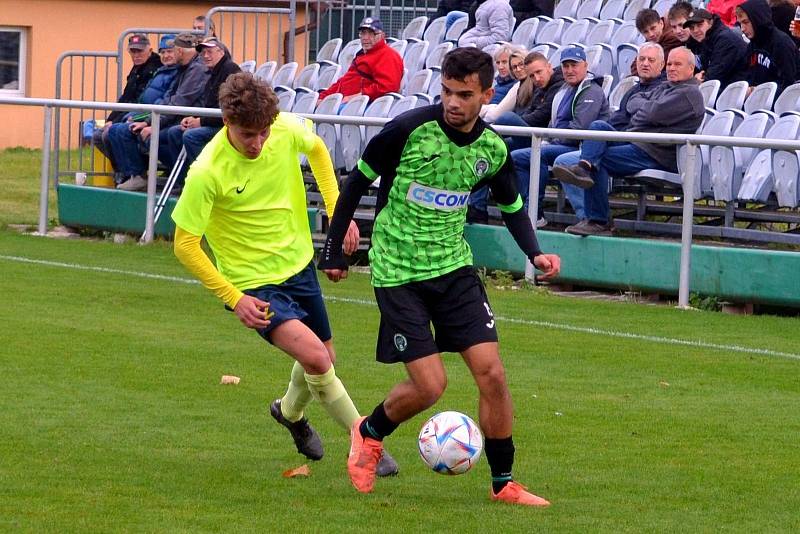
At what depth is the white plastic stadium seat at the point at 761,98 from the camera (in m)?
13.6

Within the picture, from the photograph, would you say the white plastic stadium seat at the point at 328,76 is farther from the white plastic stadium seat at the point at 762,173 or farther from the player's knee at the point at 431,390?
the player's knee at the point at 431,390

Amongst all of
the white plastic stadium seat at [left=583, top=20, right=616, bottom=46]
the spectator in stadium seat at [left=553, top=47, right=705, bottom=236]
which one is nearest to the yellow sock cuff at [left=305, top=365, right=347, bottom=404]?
the spectator in stadium seat at [left=553, top=47, right=705, bottom=236]

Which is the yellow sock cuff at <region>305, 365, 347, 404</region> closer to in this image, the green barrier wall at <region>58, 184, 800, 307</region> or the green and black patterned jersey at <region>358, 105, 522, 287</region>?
the green and black patterned jersey at <region>358, 105, 522, 287</region>

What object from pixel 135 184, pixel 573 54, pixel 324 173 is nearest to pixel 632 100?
pixel 573 54

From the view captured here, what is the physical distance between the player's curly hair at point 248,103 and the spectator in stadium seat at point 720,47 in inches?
346

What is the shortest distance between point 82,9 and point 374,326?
19632mm

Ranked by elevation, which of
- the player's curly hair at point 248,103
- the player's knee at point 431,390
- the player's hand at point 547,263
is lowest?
the player's knee at point 431,390

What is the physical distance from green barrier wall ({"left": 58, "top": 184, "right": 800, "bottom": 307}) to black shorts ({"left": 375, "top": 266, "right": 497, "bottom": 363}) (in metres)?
5.88

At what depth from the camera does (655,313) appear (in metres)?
11.7

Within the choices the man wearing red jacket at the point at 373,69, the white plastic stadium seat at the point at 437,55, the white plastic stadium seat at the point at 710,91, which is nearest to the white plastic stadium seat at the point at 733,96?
the white plastic stadium seat at the point at 710,91

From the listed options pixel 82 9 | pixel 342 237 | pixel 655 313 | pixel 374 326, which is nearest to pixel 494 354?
pixel 342 237

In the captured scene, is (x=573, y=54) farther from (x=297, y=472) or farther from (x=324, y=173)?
(x=297, y=472)

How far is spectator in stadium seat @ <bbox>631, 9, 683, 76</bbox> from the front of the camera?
1473 cm

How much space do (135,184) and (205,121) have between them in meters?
1.31
